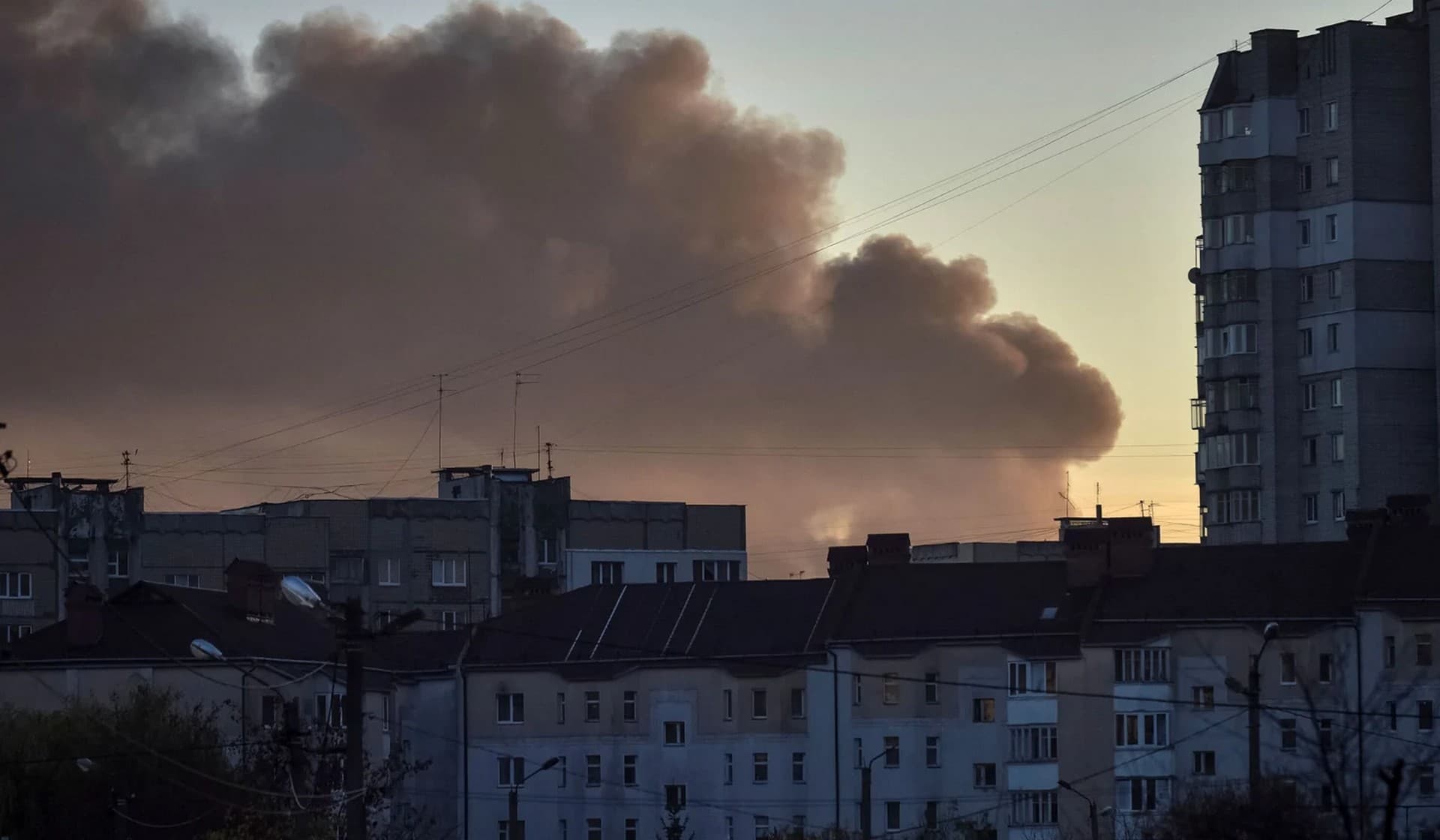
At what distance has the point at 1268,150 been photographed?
144 metres

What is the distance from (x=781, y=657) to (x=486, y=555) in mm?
57091

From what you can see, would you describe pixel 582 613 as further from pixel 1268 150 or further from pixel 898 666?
pixel 1268 150

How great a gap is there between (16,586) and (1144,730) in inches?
3097

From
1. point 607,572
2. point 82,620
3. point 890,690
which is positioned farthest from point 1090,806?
point 607,572

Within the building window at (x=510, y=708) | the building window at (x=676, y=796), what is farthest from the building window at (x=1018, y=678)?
the building window at (x=510, y=708)

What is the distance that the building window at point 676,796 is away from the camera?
4405 inches

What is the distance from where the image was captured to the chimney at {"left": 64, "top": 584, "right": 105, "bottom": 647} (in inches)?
4183

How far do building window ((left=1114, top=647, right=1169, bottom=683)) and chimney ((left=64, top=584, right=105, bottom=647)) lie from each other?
4005 centimetres

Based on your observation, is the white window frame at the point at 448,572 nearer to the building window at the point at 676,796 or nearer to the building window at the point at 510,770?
the building window at the point at 510,770

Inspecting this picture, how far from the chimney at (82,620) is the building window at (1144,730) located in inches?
1577

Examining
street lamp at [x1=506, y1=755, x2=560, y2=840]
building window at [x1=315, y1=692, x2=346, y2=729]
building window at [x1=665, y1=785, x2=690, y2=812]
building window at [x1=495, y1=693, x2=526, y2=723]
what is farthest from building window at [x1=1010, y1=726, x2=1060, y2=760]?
building window at [x1=315, y1=692, x2=346, y2=729]

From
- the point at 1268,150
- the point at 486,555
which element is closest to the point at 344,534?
the point at 486,555

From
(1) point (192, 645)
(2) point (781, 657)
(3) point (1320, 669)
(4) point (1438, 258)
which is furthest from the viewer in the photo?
(4) point (1438, 258)

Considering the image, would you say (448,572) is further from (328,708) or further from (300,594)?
(300,594)
